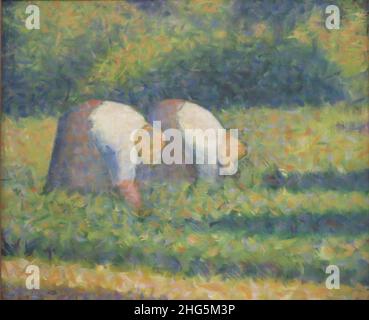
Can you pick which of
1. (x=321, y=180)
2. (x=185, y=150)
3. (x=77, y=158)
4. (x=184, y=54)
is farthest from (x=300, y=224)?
(x=77, y=158)

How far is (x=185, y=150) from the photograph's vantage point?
2.50m

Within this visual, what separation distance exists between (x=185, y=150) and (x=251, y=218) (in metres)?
0.41

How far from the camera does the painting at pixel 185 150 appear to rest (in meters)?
2.46

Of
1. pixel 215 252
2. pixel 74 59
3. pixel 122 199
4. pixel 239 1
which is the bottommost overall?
pixel 215 252

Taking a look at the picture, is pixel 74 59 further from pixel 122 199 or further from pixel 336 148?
pixel 336 148

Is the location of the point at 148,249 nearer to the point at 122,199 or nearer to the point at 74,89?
the point at 122,199

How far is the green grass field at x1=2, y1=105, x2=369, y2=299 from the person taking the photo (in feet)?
8.05

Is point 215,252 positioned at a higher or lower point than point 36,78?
lower

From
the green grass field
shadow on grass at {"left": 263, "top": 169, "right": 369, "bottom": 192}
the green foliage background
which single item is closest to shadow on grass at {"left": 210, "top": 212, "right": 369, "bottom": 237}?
the green grass field

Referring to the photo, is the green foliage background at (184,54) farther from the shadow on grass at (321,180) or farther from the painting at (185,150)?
the shadow on grass at (321,180)

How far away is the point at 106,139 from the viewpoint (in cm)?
252

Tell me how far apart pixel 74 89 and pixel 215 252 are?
943 millimetres

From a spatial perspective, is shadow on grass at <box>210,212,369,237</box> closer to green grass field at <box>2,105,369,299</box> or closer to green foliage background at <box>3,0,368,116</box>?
green grass field at <box>2,105,369,299</box>
